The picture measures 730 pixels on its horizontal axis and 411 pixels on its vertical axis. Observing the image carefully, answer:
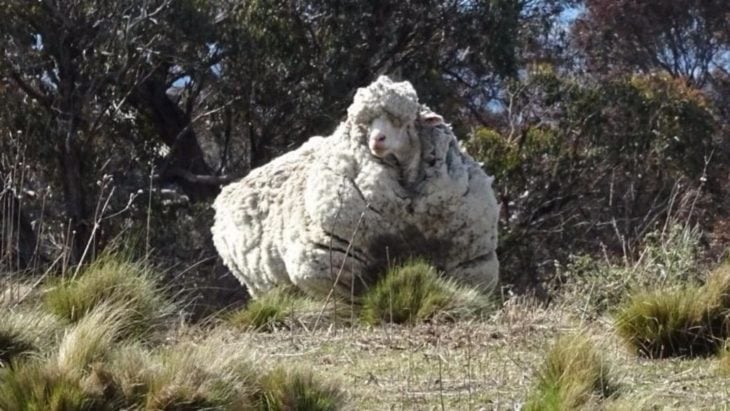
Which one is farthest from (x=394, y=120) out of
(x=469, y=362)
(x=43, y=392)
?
(x=43, y=392)

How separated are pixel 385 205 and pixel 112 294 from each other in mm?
2815

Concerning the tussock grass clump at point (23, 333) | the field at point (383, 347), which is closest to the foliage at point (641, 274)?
the field at point (383, 347)

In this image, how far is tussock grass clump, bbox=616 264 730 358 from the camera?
719 cm

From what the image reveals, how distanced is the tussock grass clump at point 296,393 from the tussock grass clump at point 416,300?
8.73ft

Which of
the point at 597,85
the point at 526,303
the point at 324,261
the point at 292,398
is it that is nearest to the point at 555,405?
the point at 292,398

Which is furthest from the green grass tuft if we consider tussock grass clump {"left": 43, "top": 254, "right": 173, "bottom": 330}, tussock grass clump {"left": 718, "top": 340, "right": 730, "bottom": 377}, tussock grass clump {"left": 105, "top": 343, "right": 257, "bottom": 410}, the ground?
tussock grass clump {"left": 718, "top": 340, "right": 730, "bottom": 377}

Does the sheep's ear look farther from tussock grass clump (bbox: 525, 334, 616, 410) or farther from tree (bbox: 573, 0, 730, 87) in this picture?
tree (bbox: 573, 0, 730, 87)

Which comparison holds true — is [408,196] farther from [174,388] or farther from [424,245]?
[174,388]

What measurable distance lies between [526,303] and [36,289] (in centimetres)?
268

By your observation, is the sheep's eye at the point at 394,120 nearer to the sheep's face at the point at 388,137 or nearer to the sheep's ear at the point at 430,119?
the sheep's face at the point at 388,137

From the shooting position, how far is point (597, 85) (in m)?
23.7

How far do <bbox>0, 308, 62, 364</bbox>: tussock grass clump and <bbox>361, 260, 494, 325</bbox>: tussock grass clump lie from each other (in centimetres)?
240

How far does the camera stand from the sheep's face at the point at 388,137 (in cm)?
1009

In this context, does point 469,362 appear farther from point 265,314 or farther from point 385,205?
point 385,205
